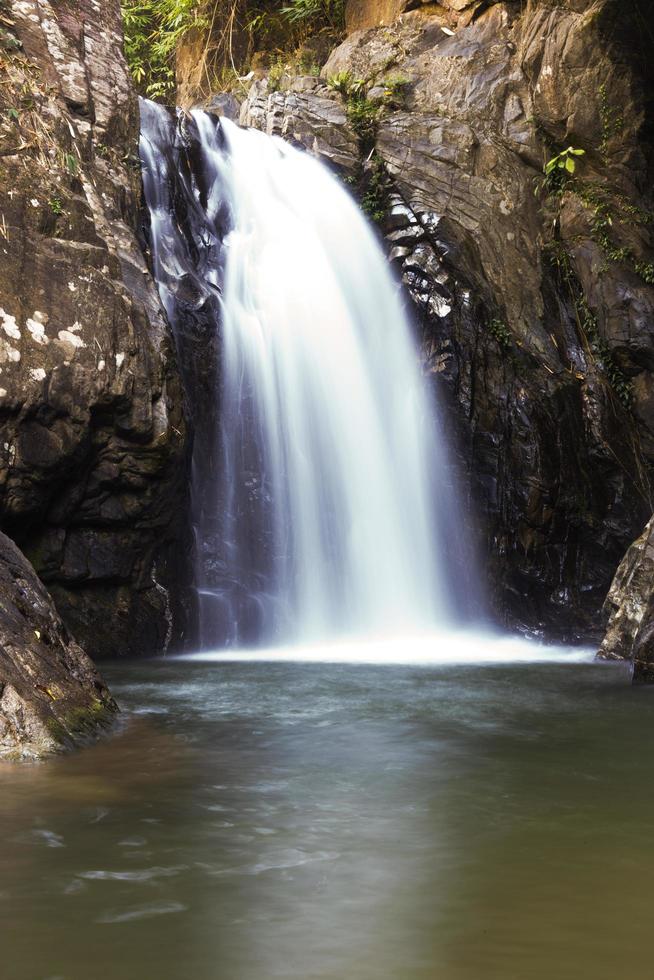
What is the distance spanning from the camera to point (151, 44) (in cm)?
1930

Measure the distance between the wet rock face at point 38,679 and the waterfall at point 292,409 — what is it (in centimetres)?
404

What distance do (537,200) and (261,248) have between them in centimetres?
397

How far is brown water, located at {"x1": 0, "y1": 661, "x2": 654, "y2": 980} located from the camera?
228 centimetres

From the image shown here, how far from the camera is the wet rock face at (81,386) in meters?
7.72

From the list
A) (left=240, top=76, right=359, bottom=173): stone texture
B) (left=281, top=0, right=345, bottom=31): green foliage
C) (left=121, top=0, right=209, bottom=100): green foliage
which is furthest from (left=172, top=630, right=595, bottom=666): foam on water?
(left=121, top=0, right=209, bottom=100): green foliage

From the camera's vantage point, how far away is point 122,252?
8.76 m

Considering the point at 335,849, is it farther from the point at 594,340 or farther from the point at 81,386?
the point at 594,340

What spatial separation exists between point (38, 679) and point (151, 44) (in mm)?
17734

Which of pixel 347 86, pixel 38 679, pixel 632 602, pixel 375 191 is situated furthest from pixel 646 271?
pixel 38 679

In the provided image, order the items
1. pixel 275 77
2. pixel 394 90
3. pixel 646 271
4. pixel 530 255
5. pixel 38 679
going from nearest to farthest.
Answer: pixel 38 679
pixel 646 271
pixel 530 255
pixel 394 90
pixel 275 77

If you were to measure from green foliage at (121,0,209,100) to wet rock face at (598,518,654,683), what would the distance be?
13296mm

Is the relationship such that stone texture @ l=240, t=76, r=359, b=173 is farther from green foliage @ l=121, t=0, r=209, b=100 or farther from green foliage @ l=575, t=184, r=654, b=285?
green foliage @ l=121, t=0, r=209, b=100

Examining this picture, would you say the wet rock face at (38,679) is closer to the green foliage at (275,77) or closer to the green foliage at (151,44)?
the green foliage at (275,77)

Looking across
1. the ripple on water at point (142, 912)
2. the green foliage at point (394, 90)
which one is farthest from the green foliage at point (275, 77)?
the ripple on water at point (142, 912)
